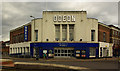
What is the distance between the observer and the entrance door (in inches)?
1465

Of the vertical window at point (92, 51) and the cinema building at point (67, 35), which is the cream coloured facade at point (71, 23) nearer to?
the cinema building at point (67, 35)

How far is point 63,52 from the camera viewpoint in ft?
122

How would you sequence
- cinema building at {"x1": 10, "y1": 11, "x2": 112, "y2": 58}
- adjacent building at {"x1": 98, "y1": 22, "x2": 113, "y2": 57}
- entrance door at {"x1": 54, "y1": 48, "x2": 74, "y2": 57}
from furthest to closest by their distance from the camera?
adjacent building at {"x1": 98, "y1": 22, "x2": 113, "y2": 57} < entrance door at {"x1": 54, "y1": 48, "x2": 74, "y2": 57} < cinema building at {"x1": 10, "y1": 11, "x2": 112, "y2": 58}

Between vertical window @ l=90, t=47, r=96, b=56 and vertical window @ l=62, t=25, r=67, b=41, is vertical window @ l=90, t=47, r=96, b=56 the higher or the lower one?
the lower one

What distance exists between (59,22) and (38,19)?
608 cm

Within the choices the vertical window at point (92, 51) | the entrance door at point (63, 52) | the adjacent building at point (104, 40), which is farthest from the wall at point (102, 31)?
the entrance door at point (63, 52)

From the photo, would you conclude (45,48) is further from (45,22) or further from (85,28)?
(85,28)

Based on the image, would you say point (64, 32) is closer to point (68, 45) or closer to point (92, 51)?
point (68, 45)

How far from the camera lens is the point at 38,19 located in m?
38.6

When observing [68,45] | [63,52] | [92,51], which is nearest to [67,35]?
[68,45]

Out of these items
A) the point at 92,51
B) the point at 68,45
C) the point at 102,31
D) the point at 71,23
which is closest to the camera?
the point at 68,45

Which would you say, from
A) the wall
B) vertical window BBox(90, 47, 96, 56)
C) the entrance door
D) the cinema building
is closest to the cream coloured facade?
the cinema building

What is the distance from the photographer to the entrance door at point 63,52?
3722 centimetres

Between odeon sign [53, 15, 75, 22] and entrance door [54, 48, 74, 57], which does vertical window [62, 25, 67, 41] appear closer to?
odeon sign [53, 15, 75, 22]
